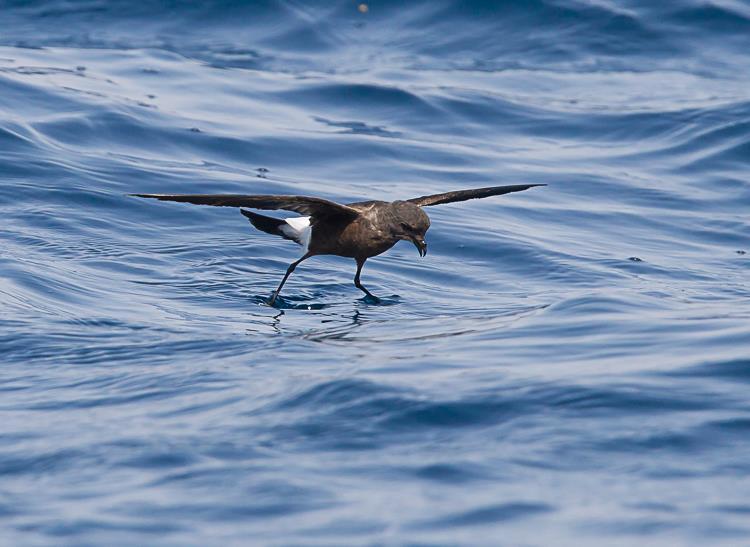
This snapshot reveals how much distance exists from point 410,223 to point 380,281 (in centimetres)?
130

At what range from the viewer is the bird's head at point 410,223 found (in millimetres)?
8586

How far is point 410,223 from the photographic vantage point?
28.1 ft

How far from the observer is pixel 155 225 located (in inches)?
421

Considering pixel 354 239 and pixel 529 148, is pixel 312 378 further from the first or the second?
pixel 529 148

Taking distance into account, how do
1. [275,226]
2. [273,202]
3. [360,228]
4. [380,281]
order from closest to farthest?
[273,202] < [360,228] < [275,226] < [380,281]

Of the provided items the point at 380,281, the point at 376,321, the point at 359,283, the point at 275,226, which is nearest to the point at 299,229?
the point at 275,226

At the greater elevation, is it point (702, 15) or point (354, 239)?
point (702, 15)

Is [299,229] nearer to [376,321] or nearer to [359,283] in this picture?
[359,283]

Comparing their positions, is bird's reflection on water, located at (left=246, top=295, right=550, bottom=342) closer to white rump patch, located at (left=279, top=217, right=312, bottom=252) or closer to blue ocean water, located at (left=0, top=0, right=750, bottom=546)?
blue ocean water, located at (left=0, top=0, right=750, bottom=546)

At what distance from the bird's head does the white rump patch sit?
662mm

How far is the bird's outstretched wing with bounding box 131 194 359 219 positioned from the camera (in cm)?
693

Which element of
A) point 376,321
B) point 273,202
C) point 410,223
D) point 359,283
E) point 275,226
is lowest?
point 376,321

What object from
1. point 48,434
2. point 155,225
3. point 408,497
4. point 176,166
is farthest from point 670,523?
point 176,166

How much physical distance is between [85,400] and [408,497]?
6.59ft
